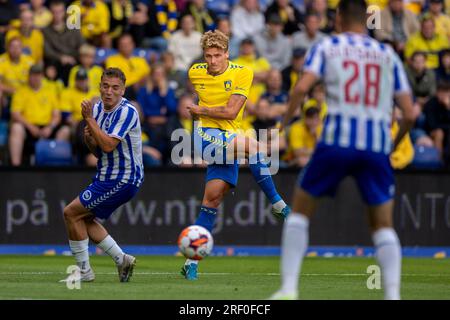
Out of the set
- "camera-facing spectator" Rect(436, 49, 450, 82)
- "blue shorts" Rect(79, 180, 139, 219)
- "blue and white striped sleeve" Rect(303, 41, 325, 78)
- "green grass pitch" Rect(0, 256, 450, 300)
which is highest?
"camera-facing spectator" Rect(436, 49, 450, 82)

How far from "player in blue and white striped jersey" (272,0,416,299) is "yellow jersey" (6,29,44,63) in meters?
11.8

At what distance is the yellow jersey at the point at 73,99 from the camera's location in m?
18.3

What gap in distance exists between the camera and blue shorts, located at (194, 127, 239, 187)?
1166cm

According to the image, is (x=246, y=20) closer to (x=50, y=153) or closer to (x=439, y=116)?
(x=439, y=116)

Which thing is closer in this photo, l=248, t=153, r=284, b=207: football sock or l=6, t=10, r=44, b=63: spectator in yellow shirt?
l=248, t=153, r=284, b=207: football sock

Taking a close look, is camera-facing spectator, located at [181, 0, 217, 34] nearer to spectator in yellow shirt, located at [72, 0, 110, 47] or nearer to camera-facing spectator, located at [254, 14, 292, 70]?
camera-facing spectator, located at [254, 14, 292, 70]

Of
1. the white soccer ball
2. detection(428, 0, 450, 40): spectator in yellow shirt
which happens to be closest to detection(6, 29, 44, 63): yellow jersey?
detection(428, 0, 450, 40): spectator in yellow shirt

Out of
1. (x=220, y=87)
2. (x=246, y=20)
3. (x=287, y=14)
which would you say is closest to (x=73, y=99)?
(x=246, y=20)

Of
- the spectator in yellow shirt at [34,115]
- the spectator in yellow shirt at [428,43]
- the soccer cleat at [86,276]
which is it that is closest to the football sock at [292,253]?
the soccer cleat at [86,276]

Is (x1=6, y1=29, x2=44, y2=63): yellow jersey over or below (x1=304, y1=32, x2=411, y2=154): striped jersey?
over

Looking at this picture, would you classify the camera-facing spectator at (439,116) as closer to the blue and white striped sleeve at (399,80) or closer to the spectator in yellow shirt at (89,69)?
the spectator in yellow shirt at (89,69)

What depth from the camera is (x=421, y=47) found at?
69.4 feet

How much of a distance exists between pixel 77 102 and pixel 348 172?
10.7 meters

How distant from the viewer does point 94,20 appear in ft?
65.9
